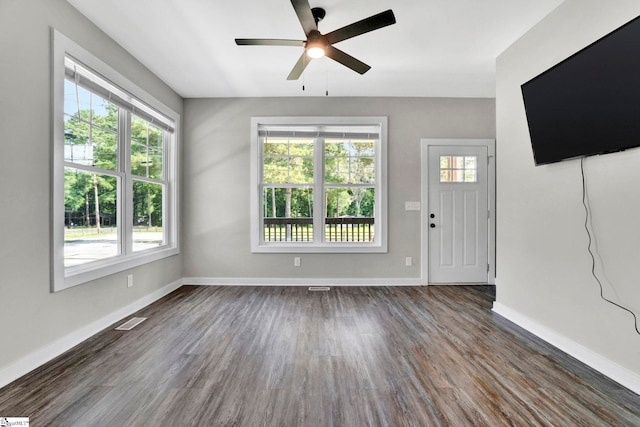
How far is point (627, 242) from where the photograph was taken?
1821mm

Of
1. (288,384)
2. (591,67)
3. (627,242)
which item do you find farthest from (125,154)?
(627,242)

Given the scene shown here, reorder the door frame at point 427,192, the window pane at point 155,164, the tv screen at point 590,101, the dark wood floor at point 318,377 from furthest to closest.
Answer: the door frame at point 427,192, the window pane at point 155,164, the tv screen at point 590,101, the dark wood floor at point 318,377

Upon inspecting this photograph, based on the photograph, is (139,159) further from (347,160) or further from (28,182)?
(347,160)

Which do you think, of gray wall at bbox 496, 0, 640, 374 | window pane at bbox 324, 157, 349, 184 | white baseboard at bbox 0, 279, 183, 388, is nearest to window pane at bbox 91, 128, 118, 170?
white baseboard at bbox 0, 279, 183, 388

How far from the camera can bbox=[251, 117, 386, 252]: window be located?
423 cm

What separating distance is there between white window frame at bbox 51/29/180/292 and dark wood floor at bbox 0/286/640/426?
58 centimetres

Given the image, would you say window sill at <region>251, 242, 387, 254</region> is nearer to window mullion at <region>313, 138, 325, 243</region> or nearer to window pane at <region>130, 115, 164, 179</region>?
window mullion at <region>313, 138, 325, 243</region>

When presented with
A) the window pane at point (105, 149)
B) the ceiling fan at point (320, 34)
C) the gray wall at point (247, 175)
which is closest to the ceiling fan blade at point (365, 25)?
the ceiling fan at point (320, 34)

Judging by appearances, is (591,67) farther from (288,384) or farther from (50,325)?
(50,325)

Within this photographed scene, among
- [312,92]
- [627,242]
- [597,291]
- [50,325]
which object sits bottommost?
[50,325]

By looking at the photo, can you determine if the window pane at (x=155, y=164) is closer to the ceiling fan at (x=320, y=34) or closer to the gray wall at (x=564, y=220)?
the ceiling fan at (x=320, y=34)

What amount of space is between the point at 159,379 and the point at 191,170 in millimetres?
2988

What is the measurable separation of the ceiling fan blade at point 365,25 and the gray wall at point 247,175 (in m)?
2.03

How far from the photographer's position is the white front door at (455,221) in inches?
162
